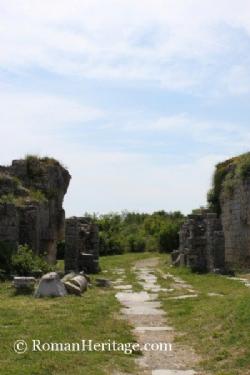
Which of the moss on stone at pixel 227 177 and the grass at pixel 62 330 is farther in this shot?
the moss on stone at pixel 227 177

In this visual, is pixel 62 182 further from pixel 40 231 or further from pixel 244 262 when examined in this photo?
pixel 244 262

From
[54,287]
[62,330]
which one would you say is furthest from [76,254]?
[62,330]

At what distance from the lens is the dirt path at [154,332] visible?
730 centimetres

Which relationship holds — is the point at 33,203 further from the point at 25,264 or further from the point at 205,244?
the point at 205,244

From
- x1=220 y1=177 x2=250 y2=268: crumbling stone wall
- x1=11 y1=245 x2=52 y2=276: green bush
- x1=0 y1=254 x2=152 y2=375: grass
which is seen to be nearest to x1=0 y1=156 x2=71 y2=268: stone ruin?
x1=11 y1=245 x2=52 y2=276: green bush

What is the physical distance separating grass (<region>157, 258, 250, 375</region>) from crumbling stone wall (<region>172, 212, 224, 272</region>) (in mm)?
→ 7112

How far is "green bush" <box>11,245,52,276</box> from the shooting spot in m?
15.9

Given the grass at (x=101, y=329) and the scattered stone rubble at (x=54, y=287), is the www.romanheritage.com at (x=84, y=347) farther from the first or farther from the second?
the scattered stone rubble at (x=54, y=287)

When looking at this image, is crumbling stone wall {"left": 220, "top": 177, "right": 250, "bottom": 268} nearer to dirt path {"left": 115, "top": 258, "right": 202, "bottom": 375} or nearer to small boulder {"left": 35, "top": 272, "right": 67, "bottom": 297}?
dirt path {"left": 115, "top": 258, "right": 202, "bottom": 375}

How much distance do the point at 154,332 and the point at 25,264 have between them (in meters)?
7.20

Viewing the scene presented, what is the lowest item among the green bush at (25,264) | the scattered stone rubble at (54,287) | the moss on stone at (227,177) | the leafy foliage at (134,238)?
the scattered stone rubble at (54,287)

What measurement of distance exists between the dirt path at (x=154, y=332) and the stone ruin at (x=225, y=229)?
4.78 metres

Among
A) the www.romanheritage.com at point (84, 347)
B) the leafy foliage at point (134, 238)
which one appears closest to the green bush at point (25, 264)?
the www.romanheritage.com at point (84, 347)

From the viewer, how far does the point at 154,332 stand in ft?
31.4
